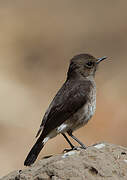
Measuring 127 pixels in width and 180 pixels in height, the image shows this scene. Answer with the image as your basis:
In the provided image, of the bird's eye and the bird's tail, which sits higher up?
the bird's eye

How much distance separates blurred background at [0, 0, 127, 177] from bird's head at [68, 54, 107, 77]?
16.1 ft

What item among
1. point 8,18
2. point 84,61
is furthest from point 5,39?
point 84,61

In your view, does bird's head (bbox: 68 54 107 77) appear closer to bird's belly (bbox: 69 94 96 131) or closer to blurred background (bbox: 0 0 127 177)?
bird's belly (bbox: 69 94 96 131)

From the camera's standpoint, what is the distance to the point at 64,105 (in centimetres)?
957

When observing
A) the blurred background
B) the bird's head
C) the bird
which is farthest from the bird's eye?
the blurred background

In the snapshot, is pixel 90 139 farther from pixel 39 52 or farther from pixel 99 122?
pixel 39 52

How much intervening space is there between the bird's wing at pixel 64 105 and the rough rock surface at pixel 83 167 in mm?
1768

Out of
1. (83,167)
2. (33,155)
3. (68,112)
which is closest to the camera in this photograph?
(83,167)

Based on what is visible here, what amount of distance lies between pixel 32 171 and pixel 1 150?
341 inches

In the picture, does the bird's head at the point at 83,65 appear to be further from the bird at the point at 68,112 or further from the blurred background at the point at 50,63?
the blurred background at the point at 50,63

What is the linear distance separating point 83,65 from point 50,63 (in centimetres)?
1078

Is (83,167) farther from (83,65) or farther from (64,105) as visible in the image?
(83,65)

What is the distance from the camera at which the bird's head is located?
1038 cm

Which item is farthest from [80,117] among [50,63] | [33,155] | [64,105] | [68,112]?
[50,63]
